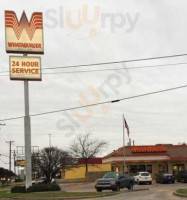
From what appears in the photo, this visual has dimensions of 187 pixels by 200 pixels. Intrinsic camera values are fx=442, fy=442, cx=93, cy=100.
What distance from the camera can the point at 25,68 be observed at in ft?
122

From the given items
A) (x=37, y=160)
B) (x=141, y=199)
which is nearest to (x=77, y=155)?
(x=37, y=160)

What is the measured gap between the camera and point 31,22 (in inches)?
1480

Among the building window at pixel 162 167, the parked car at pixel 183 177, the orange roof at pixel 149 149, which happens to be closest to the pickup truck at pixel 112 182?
the parked car at pixel 183 177

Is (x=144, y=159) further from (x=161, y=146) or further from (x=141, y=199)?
(x=141, y=199)

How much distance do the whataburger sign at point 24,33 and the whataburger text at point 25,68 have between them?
0.72m

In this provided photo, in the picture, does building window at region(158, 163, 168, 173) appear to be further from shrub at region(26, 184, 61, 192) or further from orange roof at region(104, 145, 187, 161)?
shrub at region(26, 184, 61, 192)

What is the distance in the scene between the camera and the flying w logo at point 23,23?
121 feet

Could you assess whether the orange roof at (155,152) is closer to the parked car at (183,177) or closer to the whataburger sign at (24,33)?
the parked car at (183,177)

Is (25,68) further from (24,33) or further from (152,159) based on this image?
(152,159)

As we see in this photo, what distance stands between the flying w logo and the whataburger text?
187cm

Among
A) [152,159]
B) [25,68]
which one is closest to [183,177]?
[152,159]

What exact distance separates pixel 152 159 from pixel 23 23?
3591 centimetres

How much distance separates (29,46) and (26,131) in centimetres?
721

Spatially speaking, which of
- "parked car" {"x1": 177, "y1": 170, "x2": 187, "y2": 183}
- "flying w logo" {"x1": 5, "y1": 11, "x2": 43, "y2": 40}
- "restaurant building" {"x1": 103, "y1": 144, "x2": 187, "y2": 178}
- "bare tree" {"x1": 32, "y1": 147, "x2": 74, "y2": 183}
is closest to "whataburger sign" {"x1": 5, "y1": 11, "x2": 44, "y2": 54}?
"flying w logo" {"x1": 5, "y1": 11, "x2": 43, "y2": 40}
